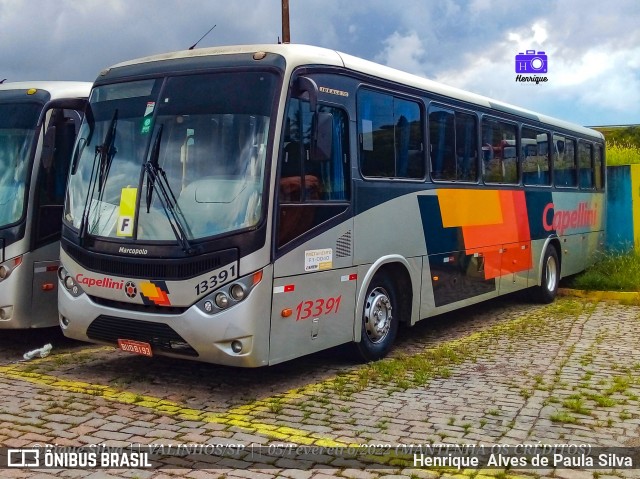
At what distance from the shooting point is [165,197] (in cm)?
670

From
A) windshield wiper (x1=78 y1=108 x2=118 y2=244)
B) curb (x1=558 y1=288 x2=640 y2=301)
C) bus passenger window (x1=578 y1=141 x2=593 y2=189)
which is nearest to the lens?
windshield wiper (x1=78 y1=108 x2=118 y2=244)

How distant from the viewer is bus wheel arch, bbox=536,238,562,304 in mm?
13461

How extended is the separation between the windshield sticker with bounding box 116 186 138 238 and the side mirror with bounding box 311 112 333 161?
5.49ft

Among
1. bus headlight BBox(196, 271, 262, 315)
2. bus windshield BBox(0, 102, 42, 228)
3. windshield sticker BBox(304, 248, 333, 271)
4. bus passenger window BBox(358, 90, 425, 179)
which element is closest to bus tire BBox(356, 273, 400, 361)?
windshield sticker BBox(304, 248, 333, 271)

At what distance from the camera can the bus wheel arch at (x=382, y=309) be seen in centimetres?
815

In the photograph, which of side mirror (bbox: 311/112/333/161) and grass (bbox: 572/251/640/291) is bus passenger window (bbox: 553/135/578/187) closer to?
grass (bbox: 572/251/640/291)

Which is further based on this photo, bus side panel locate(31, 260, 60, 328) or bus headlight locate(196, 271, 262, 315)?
bus side panel locate(31, 260, 60, 328)

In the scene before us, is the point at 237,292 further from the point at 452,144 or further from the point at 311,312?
the point at 452,144

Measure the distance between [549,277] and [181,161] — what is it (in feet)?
29.3

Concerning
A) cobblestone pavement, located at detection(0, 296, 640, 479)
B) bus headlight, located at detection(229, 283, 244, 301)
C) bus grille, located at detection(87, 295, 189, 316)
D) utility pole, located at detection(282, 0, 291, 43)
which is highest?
utility pole, located at detection(282, 0, 291, 43)

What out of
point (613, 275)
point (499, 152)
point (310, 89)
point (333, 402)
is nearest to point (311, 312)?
point (333, 402)

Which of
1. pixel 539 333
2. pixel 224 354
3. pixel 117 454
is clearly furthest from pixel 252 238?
pixel 539 333

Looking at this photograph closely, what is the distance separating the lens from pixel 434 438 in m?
5.73

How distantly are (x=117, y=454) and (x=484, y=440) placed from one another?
2.67 m
